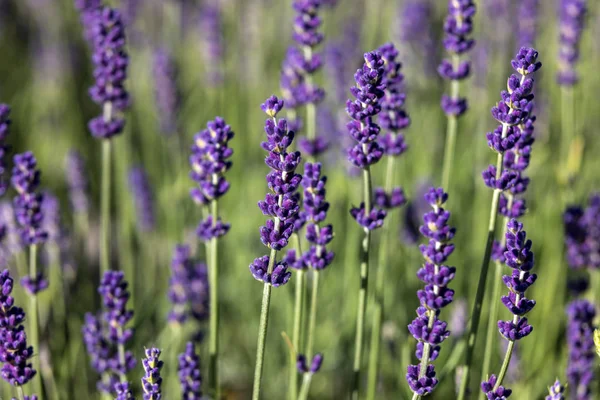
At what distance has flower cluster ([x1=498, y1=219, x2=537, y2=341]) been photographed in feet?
5.99

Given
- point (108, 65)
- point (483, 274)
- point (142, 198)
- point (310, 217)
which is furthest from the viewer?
point (142, 198)

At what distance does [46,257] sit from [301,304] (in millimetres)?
2684

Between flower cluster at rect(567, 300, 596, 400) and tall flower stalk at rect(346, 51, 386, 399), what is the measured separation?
817 millimetres

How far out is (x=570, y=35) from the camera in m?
3.54

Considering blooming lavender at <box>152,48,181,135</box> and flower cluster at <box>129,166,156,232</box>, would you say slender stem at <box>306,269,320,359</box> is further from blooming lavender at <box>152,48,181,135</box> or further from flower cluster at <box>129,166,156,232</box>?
blooming lavender at <box>152,48,181,135</box>

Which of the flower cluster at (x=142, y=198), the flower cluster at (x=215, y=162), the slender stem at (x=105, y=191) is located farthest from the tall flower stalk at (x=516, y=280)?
the flower cluster at (x=142, y=198)

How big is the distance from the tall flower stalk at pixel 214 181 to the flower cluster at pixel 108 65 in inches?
20.6

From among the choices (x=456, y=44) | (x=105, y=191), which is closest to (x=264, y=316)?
(x=105, y=191)

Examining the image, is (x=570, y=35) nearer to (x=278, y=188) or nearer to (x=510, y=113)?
(x=510, y=113)

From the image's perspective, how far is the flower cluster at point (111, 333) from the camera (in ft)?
7.69

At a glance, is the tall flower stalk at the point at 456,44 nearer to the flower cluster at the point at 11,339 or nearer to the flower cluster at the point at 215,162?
the flower cluster at the point at 215,162

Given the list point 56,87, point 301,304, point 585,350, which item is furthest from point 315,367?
point 56,87

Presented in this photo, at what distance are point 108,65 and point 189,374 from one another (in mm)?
1278

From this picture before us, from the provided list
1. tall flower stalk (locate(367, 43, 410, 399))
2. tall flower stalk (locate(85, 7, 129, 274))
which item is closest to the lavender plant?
tall flower stalk (locate(85, 7, 129, 274))
